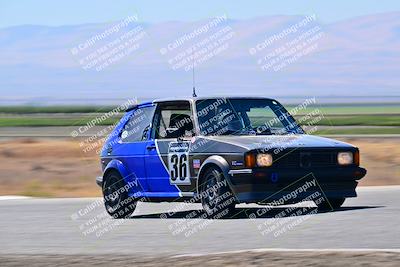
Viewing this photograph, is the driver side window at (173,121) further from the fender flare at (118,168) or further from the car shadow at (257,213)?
the car shadow at (257,213)

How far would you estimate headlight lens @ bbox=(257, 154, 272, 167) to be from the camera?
14.3m

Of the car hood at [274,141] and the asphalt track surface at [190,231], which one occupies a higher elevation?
the car hood at [274,141]

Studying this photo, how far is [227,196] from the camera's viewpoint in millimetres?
14531

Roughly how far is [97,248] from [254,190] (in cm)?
255

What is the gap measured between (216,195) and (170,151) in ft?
3.82

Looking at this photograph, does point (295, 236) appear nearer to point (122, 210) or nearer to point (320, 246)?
point (320, 246)

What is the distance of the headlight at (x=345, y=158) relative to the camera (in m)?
14.9

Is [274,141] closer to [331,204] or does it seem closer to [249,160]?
[249,160]

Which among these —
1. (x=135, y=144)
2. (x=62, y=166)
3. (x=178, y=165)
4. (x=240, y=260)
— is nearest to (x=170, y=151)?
(x=178, y=165)

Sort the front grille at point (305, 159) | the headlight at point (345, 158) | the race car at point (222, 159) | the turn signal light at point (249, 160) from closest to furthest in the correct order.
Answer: the turn signal light at point (249, 160)
the race car at point (222, 159)
the front grille at point (305, 159)
the headlight at point (345, 158)

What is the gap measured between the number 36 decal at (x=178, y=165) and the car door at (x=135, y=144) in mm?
629

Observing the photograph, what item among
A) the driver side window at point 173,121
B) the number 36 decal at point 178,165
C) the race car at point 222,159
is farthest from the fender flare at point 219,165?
the driver side window at point 173,121

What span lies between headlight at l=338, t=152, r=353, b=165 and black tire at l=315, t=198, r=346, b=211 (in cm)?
69

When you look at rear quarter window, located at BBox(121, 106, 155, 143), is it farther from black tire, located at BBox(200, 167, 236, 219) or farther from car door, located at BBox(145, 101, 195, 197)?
black tire, located at BBox(200, 167, 236, 219)
